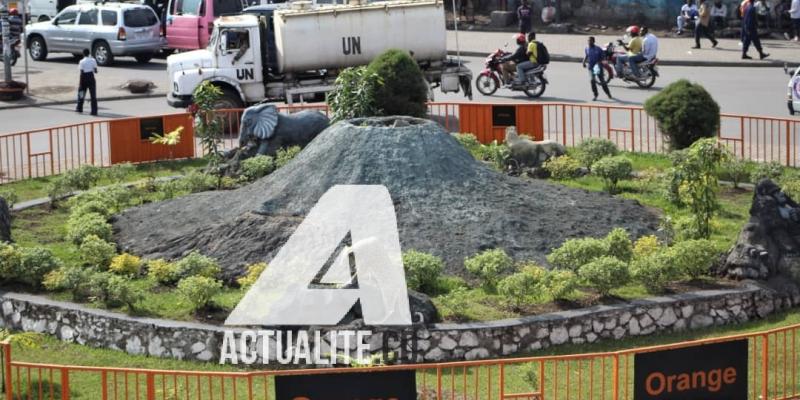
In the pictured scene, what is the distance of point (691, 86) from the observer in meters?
23.8

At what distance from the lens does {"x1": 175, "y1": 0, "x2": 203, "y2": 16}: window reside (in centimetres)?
3797

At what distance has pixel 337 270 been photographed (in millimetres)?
16109

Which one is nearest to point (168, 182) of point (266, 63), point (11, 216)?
point (11, 216)

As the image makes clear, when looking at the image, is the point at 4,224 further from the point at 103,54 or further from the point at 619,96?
the point at 103,54

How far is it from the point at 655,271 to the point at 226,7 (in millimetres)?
23934

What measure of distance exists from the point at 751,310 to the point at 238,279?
5.86 meters

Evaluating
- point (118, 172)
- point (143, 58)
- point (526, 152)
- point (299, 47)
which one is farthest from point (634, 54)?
point (143, 58)

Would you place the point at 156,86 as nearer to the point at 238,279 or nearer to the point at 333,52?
the point at 333,52

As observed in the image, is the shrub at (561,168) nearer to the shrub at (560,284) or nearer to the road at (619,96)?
the shrub at (560,284)

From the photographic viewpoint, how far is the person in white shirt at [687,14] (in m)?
40.3

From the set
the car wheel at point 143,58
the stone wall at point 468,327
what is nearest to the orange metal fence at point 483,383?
the stone wall at point 468,327

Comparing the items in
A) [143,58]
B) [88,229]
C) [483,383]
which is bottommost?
[483,383]

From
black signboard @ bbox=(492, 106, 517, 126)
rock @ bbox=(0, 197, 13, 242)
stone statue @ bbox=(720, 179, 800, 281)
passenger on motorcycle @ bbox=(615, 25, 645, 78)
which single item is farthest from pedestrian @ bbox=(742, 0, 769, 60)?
rock @ bbox=(0, 197, 13, 242)

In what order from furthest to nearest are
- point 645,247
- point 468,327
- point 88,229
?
point 88,229
point 645,247
point 468,327
